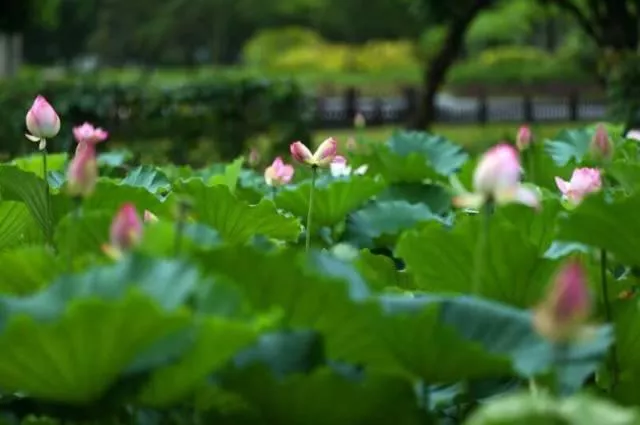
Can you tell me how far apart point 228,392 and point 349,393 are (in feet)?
0.35

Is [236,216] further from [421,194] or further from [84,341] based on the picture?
[421,194]

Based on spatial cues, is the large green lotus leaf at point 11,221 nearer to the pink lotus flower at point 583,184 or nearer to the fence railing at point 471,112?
the pink lotus flower at point 583,184

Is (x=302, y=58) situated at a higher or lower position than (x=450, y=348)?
lower

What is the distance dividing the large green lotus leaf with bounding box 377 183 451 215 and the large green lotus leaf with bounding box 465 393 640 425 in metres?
1.51

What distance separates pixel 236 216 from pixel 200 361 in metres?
0.68

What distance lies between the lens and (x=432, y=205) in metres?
2.39

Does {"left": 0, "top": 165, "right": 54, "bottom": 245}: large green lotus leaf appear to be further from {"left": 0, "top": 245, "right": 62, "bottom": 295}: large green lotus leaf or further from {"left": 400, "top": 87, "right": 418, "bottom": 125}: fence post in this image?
{"left": 400, "top": 87, "right": 418, "bottom": 125}: fence post

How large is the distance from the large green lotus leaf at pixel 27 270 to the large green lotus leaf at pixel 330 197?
86cm

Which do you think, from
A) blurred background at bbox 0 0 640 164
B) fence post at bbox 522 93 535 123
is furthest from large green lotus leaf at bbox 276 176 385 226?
fence post at bbox 522 93 535 123

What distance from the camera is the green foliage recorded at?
0.86 metres

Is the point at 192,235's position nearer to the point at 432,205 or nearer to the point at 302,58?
the point at 432,205

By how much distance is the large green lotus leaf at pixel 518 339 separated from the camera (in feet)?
3.16

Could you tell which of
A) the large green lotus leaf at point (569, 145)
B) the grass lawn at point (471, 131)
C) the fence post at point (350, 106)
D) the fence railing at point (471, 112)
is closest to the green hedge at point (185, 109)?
the grass lawn at point (471, 131)

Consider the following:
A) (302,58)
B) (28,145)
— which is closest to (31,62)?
(302,58)
